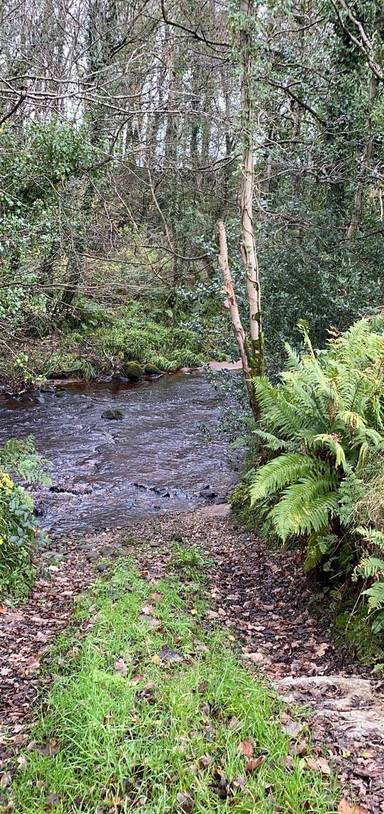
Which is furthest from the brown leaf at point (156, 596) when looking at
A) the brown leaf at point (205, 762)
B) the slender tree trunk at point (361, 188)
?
the slender tree trunk at point (361, 188)

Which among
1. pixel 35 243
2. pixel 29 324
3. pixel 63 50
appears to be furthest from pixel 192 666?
pixel 63 50

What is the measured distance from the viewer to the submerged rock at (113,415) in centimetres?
1217

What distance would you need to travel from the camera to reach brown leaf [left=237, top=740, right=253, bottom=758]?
236cm

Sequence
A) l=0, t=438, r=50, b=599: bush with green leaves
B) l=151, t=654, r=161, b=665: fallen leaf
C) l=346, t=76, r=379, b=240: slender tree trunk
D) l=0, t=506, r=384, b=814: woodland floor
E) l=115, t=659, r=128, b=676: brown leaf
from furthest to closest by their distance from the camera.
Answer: l=346, t=76, r=379, b=240: slender tree trunk
l=0, t=438, r=50, b=599: bush with green leaves
l=151, t=654, r=161, b=665: fallen leaf
l=115, t=659, r=128, b=676: brown leaf
l=0, t=506, r=384, b=814: woodland floor

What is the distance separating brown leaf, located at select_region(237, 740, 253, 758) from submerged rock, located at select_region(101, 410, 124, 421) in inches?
394

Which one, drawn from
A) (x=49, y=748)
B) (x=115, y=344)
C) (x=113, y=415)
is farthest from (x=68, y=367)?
(x=49, y=748)

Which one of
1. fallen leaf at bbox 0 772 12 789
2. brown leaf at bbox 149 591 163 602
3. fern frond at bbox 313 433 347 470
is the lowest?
brown leaf at bbox 149 591 163 602

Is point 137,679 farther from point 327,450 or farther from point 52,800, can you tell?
point 327,450

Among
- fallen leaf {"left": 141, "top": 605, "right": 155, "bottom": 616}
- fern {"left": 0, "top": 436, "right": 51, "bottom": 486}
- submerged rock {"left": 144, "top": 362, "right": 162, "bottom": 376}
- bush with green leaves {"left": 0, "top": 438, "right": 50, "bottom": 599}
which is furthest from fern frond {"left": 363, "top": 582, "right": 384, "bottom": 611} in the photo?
submerged rock {"left": 144, "top": 362, "right": 162, "bottom": 376}

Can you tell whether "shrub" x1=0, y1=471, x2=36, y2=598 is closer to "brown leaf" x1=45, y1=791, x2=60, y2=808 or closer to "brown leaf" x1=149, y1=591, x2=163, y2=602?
"brown leaf" x1=149, y1=591, x2=163, y2=602

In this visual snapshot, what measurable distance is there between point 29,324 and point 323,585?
9.14 metres

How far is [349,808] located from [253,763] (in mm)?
406

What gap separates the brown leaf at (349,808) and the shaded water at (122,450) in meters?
5.42

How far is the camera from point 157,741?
2.42 m
